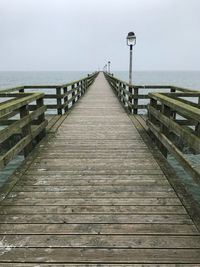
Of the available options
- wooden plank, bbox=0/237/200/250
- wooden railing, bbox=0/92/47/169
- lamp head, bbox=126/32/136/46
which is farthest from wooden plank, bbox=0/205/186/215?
lamp head, bbox=126/32/136/46

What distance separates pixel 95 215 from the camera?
358cm

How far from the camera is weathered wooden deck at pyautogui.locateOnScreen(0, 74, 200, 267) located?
286cm

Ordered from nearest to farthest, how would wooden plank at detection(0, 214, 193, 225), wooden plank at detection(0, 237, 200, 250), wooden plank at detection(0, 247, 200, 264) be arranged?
wooden plank at detection(0, 247, 200, 264)
wooden plank at detection(0, 237, 200, 250)
wooden plank at detection(0, 214, 193, 225)

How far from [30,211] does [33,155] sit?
230 cm

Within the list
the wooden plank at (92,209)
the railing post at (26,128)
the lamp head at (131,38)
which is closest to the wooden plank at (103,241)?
the wooden plank at (92,209)

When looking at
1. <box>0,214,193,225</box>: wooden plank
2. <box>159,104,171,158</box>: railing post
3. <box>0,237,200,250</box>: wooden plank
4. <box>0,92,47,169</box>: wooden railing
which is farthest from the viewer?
<box>159,104,171,158</box>: railing post

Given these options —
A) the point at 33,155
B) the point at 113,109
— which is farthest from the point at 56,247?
the point at 113,109

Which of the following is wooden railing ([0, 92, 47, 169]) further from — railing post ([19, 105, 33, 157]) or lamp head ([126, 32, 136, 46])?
lamp head ([126, 32, 136, 46])

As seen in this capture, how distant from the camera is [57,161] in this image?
5.63 m

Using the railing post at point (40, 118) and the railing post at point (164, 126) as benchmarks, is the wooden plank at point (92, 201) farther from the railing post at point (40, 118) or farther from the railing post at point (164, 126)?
the railing post at point (40, 118)

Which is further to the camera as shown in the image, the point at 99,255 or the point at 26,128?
the point at 26,128

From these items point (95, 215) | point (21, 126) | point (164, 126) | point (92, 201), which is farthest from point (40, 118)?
point (95, 215)

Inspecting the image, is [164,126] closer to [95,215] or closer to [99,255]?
[95,215]

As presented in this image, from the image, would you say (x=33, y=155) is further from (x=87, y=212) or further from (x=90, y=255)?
(x=90, y=255)
